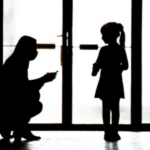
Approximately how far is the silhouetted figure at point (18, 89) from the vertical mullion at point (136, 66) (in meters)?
1.36

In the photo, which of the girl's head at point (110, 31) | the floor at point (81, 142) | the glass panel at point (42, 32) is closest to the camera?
the floor at point (81, 142)

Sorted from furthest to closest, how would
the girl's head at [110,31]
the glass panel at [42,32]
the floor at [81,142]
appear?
the glass panel at [42,32] → the girl's head at [110,31] → the floor at [81,142]

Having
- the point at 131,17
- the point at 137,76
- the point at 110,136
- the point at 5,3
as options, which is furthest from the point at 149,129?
the point at 5,3

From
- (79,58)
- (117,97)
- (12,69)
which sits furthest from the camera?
(79,58)

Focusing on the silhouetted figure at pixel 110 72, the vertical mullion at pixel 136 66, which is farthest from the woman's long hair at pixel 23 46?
the vertical mullion at pixel 136 66

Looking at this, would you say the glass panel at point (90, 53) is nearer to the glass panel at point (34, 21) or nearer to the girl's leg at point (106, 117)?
the glass panel at point (34, 21)

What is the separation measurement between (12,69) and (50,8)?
4.67 ft

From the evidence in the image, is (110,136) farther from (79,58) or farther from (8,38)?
(8,38)

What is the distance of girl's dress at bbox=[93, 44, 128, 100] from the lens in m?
3.47

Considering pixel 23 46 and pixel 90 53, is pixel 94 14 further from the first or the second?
pixel 23 46

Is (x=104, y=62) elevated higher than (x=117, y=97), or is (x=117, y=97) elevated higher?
(x=104, y=62)

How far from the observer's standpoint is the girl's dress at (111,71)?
11.4 ft

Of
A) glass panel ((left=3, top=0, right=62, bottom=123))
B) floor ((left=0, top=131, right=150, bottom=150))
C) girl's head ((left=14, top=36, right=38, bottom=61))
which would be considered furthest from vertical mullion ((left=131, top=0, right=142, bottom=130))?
girl's head ((left=14, top=36, right=38, bottom=61))

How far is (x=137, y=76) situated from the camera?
4289 mm
